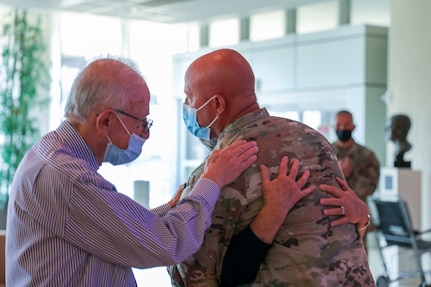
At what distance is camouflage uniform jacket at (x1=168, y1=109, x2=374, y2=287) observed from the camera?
2.16 metres

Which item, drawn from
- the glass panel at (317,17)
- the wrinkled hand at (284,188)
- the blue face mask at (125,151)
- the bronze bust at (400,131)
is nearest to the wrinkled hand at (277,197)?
the wrinkled hand at (284,188)

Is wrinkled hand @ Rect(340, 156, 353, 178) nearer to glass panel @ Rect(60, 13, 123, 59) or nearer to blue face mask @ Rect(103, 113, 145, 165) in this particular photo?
blue face mask @ Rect(103, 113, 145, 165)

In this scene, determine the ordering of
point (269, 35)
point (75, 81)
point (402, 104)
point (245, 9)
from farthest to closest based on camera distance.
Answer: point (269, 35) → point (245, 9) → point (402, 104) → point (75, 81)

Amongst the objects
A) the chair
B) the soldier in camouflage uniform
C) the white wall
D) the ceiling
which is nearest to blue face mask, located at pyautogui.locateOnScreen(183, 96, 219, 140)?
the soldier in camouflage uniform

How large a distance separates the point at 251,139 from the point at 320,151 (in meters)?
0.21

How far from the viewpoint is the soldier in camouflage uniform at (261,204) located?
216 centimetres

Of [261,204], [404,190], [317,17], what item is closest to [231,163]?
[261,204]

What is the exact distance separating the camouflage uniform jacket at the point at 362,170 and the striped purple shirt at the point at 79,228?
178 inches

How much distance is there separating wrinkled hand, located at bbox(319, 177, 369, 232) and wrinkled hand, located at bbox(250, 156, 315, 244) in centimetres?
6

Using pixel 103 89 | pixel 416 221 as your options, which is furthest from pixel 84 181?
pixel 416 221

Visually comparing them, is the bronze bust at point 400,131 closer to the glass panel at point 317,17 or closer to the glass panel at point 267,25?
the glass panel at point 317,17

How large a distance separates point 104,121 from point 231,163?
1.25 feet

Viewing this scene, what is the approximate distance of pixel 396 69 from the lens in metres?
9.14

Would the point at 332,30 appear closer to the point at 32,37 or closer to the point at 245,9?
the point at 245,9
